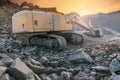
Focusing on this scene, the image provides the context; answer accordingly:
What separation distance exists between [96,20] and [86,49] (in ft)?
68.6

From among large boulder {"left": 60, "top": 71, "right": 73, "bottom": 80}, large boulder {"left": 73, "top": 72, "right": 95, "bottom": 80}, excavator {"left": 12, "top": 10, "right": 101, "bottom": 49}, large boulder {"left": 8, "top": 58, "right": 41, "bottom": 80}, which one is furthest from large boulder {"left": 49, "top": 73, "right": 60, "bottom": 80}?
excavator {"left": 12, "top": 10, "right": 101, "bottom": 49}

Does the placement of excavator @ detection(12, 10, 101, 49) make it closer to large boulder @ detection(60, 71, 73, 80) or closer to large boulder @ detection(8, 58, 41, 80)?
large boulder @ detection(60, 71, 73, 80)

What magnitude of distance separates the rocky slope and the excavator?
32 cm

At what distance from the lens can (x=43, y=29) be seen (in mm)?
9250

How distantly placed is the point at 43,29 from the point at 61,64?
7.53 feet

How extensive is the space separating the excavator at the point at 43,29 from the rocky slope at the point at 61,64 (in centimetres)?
32

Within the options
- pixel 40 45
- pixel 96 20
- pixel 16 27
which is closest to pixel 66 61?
pixel 40 45

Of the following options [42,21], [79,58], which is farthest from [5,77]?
[42,21]

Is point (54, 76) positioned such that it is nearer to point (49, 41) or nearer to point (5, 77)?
point (5, 77)

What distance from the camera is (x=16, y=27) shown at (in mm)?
9289

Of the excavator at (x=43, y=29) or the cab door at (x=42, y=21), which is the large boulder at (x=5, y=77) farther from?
the cab door at (x=42, y=21)

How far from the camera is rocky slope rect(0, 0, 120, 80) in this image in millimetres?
5664

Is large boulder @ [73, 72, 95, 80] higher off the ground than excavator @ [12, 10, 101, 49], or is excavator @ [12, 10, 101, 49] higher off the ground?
excavator @ [12, 10, 101, 49]

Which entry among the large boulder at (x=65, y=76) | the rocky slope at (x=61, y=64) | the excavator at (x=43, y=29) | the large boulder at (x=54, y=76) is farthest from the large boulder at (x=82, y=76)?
the excavator at (x=43, y=29)
